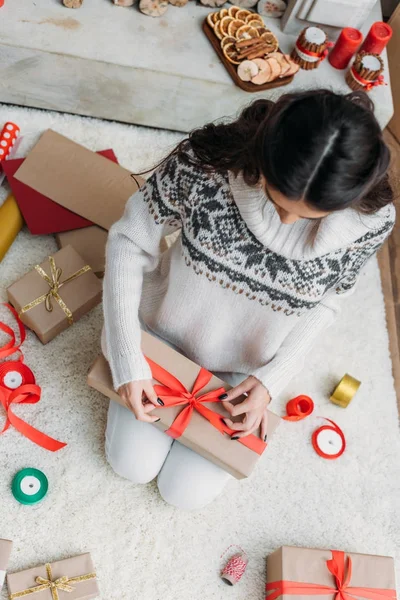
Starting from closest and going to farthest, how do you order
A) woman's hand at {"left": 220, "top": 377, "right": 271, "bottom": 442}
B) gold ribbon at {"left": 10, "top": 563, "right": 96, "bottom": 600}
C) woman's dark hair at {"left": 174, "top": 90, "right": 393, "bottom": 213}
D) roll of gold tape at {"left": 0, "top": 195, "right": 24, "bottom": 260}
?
woman's dark hair at {"left": 174, "top": 90, "right": 393, "bottom": 213} < woman's hand at {"left": 220, "top": 377, "right": 271, "bottom": 442} < gold ribbon at {"left": 10, "top": 563, "right": 96, "bottom": 600} < roll of gold tape at {"left": 0, "top": 195, "right": 24, "bottom": 260}

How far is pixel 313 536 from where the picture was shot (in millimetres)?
1425

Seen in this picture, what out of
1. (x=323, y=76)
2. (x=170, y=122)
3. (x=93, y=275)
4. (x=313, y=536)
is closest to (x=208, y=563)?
(x=313, y=536)

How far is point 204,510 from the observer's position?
1.39 meters

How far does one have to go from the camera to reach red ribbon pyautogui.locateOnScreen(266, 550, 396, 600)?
1.21 meters

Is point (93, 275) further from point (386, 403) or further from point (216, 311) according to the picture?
point (386, 403)

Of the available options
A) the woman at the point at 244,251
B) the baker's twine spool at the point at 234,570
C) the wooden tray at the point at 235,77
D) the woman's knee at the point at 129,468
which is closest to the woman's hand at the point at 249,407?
the woman at the point at 244,251

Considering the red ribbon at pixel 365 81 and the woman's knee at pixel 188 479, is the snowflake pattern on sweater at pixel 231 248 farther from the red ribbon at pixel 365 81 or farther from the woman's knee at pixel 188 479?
the red ribbon at pixel 365 81

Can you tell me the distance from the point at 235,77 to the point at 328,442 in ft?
3.30

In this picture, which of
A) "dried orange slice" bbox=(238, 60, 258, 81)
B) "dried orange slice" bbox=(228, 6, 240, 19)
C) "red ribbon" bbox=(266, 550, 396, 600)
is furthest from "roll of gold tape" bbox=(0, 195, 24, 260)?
"red ribbon" bbox=(266, 550, 396, 600)

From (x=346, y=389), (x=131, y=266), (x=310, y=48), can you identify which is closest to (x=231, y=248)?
(x=131, y=266)

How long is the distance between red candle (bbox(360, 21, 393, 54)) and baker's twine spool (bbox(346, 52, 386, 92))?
3 centimetres

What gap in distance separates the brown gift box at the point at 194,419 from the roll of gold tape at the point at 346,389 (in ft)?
1.53

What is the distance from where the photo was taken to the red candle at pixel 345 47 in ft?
5.50

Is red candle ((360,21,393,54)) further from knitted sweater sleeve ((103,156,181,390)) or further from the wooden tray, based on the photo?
knitted sweater sleeve ((103,156,181,390))
